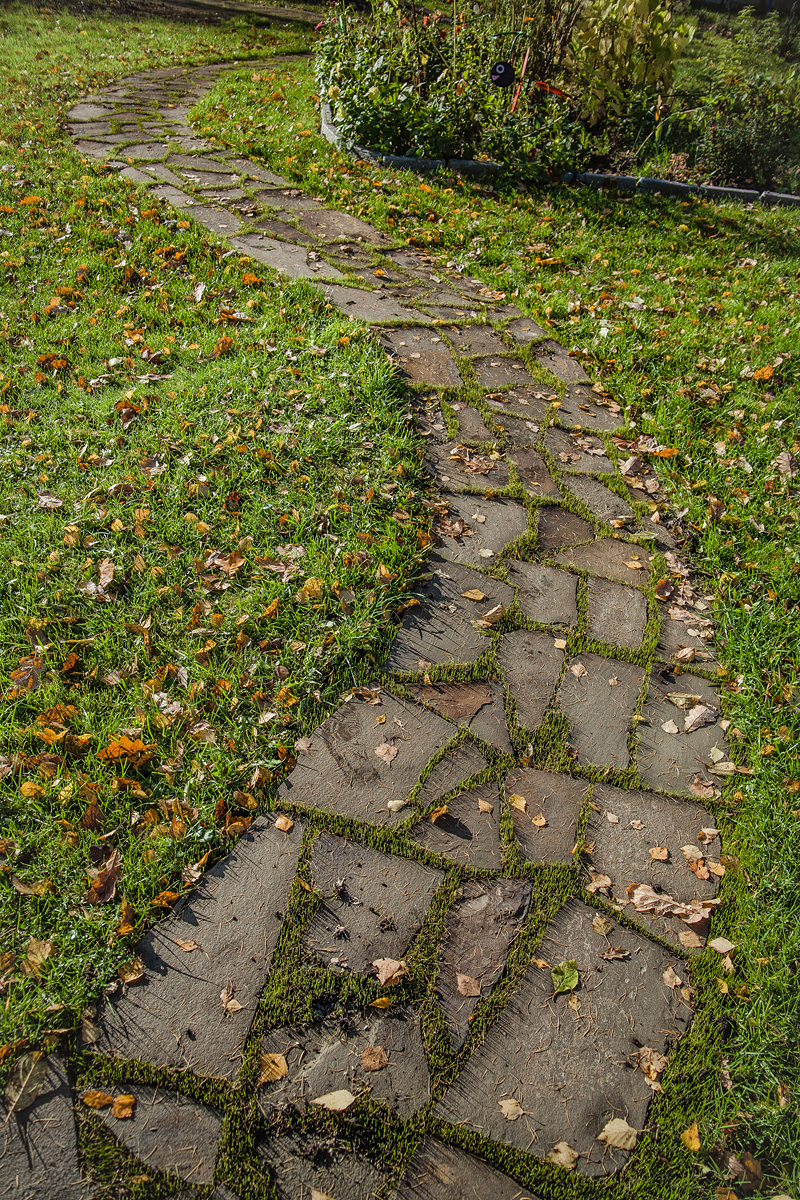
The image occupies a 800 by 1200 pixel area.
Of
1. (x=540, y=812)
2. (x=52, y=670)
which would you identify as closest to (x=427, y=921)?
(x=540, y=812)

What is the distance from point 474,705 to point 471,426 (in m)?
1.88

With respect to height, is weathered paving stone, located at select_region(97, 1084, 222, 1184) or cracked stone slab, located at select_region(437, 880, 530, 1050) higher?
cracked stone slab, located at select_region(437, 880, 530, 1050)

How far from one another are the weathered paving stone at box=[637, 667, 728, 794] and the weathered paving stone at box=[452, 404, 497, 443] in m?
1.64

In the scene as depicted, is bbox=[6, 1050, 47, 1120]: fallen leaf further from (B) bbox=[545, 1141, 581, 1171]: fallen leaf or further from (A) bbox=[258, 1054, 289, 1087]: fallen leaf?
(B) bbox=[545, 1141, 581, 1171]: fallen leaf

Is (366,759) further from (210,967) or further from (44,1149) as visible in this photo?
(44,1149)

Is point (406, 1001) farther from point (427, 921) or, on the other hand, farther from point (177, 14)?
point (177, 14)

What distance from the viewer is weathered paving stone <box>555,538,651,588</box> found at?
3.14 metres

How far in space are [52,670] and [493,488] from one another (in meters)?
2.11

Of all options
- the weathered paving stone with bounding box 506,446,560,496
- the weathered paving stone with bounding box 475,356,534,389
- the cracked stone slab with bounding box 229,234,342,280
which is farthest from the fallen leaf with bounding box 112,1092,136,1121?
the cracked stone slab with bounding box 229,234,342,280

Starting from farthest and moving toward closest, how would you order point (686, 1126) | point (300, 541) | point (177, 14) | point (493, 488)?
point (177, 14) → point (493, 488) → point (300, 541) → point (686, 1126)

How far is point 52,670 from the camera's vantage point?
2.51m

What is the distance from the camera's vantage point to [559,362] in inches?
178

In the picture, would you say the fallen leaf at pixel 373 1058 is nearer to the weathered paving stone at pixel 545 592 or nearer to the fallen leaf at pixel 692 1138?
the fallen leaf at pixel 692 1138

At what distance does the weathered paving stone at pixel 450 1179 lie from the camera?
1.52 metres
